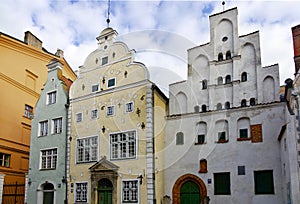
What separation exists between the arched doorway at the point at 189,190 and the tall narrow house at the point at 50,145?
262 inches

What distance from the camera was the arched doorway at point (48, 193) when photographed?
19906mm

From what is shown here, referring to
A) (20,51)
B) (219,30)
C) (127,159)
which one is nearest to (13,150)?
(20,51)

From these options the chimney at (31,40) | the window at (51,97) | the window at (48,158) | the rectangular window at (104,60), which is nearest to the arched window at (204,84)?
the rectangular window at (104,60)

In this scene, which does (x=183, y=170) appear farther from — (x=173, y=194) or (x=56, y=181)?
(x=56, y=181)

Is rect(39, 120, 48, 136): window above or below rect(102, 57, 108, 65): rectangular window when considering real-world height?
below

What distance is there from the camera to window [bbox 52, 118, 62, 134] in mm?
20750

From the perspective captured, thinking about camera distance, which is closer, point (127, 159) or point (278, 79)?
point (278, 79)

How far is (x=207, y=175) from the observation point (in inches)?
655

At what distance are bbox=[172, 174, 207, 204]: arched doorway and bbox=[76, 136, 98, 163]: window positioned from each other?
4875 mm

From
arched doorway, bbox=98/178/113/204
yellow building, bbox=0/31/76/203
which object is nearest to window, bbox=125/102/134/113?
arched doorway, bbox=98/178/113/204

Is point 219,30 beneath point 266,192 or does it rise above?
above

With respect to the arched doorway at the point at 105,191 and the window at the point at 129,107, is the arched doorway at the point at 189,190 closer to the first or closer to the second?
the arched doorway at the point at 105,191

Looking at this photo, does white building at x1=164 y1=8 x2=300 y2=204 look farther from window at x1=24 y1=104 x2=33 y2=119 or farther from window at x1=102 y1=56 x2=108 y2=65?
window at x1=24 y1=104 x2=33 y2=119

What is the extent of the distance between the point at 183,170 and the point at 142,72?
5.72m
